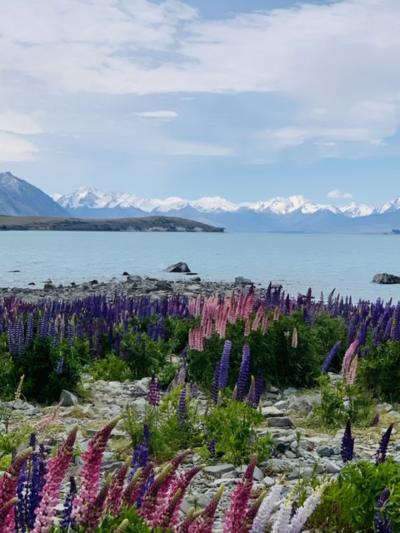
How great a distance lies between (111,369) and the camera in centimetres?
1366

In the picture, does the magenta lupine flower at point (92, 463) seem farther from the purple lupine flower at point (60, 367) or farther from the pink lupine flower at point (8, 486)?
the purple lupine flower at point (60, 367)

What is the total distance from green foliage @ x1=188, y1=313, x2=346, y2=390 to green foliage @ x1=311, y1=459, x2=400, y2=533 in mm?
5923

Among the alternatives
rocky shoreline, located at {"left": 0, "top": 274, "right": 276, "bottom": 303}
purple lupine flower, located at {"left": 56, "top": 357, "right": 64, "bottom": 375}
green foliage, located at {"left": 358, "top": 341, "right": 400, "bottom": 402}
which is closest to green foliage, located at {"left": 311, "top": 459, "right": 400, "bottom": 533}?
green foliage, located at {"left": 358, "top": 341, "right": 400, "bottom": 402}

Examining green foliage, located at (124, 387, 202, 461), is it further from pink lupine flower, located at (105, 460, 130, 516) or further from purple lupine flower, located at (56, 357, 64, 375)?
pink lupine flower, located at (105, 460, 130, 516)

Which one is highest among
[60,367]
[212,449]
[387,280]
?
[60,367]

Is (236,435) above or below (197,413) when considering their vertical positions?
above

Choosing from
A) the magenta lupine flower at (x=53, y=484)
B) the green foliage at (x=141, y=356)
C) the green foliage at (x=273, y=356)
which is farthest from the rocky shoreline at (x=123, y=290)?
the magenta lupine flower at (x=53, y=484)

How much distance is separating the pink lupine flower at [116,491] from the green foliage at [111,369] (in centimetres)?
999

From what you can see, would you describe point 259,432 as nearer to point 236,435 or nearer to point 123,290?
point 236,435

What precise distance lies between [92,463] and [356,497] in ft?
10.6

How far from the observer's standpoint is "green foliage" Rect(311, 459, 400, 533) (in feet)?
18.0

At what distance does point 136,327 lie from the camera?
50.9 ft

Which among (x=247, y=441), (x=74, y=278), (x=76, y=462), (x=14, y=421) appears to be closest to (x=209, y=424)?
(x=247, y=441)

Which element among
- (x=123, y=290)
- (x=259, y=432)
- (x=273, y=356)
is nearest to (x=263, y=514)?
(x=259, y=432)
